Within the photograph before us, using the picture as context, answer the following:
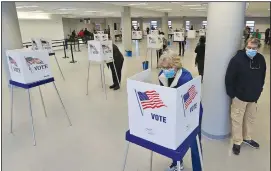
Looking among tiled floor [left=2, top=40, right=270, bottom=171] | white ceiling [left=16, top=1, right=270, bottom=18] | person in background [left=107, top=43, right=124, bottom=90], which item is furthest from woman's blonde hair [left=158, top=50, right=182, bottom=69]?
white ceiling [left=16, top=1, right=270, bottom=18]

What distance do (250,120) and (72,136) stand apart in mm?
2456

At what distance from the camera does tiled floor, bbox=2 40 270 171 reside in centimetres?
250

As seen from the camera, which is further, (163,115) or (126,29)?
(126,29)

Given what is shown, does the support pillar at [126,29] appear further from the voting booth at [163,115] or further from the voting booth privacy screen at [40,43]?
the voting booth at [163,115]

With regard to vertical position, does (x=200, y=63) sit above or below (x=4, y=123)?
above

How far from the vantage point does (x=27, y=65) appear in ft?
9.50

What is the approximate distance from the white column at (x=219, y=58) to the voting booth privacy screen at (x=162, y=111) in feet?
4.14

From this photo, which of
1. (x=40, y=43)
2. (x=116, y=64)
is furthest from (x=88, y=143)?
(x=40, y=43)

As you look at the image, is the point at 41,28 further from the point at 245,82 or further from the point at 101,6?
the point at 245,82

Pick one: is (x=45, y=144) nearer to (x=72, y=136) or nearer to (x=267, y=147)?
(x=72, y=136)

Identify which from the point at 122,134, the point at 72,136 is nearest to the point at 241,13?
the point at 122,134

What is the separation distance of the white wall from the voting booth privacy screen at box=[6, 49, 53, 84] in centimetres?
1110

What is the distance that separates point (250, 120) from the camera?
2.62m

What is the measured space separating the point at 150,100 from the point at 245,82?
1469 millimetres
